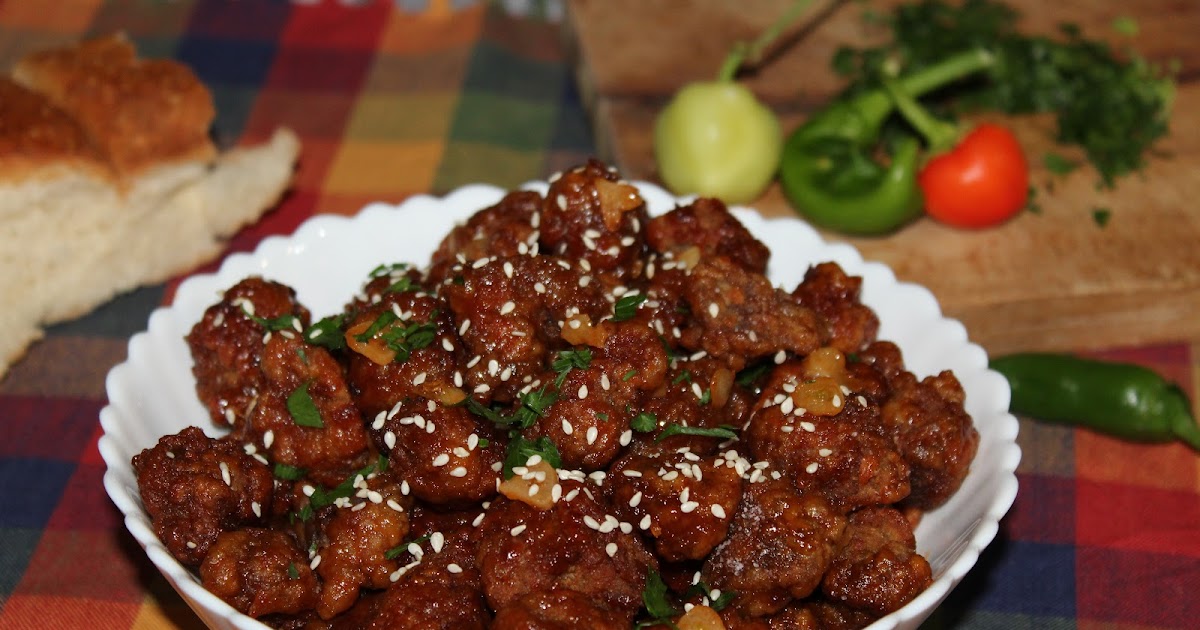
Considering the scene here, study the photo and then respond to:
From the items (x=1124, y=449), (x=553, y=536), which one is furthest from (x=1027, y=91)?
(x=553, y=536)

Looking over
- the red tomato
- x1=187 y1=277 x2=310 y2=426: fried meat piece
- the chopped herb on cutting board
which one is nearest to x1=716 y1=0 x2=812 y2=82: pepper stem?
the chopped herb on cutting board

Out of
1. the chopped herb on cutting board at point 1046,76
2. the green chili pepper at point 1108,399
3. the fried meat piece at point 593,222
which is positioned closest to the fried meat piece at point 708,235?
the fried meat piece at point 593,222

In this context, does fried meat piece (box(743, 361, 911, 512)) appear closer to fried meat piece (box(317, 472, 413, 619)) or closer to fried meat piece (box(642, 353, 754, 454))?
fried meat piece (box(642, 353, 754, 454))

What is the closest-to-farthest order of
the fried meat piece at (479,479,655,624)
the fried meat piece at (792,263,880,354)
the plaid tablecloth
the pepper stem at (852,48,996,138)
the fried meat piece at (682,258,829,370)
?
the fried meat piece at (479,479,655,624) < the fried meat piece at (682,258,829,370) < the fried meat piece at (792,263,880,354) < the plaid tablecloth < the pepper stem at (852,48,996,138)

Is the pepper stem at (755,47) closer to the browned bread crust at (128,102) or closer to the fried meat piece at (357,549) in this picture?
the browned bread crust at (128,102)

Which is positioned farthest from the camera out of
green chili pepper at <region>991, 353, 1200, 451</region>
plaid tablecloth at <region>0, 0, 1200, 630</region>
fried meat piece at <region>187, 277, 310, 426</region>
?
green chili pepper at <region>991, 353, 1200, 451</region>

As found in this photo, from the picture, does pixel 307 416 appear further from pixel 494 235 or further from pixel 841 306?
pixel 841 306
